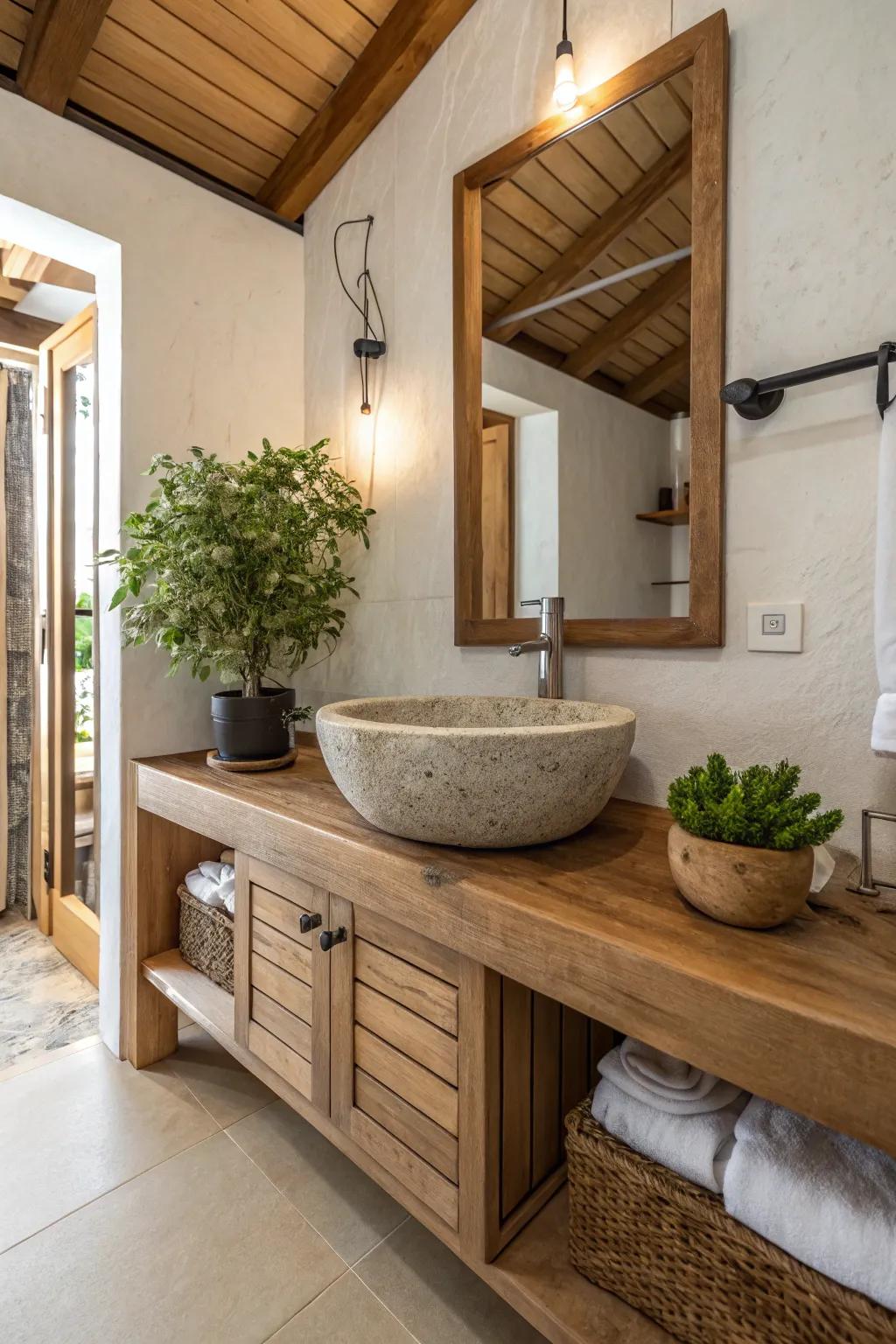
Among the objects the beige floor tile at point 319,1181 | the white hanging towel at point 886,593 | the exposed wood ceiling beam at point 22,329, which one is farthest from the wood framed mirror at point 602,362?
the exposed wood ceiling beam at point 22,329

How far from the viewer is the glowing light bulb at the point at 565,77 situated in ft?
4.27

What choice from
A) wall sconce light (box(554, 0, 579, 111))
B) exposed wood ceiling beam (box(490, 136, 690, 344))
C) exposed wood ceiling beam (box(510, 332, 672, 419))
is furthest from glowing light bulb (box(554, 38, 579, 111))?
exposed wood ceiling beam (box(510, 332, 672, 419))

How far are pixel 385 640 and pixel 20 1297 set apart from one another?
1443mm

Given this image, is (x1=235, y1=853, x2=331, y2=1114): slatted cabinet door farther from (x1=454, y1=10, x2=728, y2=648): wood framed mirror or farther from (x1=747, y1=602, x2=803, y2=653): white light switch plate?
(x1=747, y1=602, x2=803, y2=653): white light switch plate

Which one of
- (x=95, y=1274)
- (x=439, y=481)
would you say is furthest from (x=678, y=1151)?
(x=439, y=481)

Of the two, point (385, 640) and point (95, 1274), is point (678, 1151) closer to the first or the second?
point (95, 1274)

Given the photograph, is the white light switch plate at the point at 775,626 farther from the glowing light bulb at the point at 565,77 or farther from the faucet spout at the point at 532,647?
the glowing light bulb at the point at 565,77

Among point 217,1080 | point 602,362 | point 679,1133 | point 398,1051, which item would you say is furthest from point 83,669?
point 679,1133

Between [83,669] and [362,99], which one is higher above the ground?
[362,99]

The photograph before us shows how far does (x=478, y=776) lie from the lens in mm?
932

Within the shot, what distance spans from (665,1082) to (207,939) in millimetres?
1132

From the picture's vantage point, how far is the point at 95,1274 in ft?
3.91

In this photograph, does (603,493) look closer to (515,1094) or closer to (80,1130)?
(515,1094)

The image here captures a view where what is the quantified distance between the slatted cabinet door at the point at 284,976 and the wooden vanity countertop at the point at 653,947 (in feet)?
0.36
